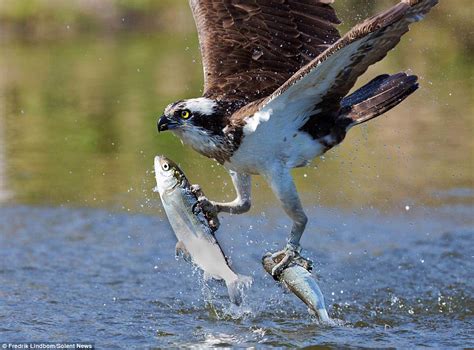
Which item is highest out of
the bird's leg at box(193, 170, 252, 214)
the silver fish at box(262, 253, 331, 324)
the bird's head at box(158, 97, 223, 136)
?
the bird's head at box(158, 97, 223, 136)

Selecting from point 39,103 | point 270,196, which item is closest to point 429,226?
point 270,196

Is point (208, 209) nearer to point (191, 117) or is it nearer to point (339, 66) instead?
point (191, 117)

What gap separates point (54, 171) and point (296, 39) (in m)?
5.20

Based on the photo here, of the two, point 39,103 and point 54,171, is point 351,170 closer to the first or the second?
point 54,171

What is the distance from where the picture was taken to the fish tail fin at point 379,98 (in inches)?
284

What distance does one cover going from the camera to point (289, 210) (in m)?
7.33

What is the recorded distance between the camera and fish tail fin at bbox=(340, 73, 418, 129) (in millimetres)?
7211

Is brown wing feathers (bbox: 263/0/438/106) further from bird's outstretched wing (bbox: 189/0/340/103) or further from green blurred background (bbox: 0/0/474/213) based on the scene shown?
green blurred background (bbox: 0/0/474/213)

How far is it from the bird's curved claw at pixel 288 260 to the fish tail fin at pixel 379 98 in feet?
2.93

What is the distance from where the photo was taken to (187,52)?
2145 centimetres

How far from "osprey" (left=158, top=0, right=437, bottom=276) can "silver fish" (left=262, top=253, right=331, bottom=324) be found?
0.25ft

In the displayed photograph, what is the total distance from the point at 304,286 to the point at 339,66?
4.53 feet

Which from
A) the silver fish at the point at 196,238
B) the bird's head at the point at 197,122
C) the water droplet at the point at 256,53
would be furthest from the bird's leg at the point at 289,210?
the water droplet at the point at 256,53

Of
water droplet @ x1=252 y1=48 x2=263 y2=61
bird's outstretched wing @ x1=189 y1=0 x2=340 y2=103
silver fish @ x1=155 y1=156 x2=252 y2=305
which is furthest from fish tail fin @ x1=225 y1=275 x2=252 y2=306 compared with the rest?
water droplet @ x1=252 y1=48 x2=263 y2=61
